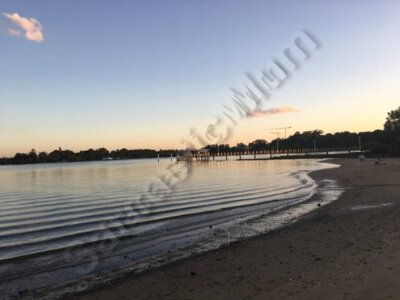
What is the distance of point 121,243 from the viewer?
12.3 metres

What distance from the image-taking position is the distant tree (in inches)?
4387

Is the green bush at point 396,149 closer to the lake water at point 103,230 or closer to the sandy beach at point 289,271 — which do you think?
the lake water at point 103,230

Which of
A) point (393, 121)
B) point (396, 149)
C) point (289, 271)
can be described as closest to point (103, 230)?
point (289, 271)

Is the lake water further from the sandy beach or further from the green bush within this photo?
the green bush

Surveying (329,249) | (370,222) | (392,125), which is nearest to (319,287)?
(329,249)

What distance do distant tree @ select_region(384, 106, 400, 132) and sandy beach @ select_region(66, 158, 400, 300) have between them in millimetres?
109935

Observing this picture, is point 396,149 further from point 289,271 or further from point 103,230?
point 289,271

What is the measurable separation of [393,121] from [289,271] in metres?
118

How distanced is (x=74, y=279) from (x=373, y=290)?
5.77 m

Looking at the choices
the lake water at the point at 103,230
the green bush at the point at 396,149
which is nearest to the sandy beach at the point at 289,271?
the lake water at the point at 103,230

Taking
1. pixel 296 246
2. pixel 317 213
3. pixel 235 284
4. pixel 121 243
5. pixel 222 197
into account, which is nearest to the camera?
pixel 235 284

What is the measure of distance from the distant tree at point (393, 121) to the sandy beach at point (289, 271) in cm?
10994

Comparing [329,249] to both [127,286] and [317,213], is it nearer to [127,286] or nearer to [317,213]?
[127,286]

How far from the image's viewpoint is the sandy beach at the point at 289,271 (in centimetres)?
666
